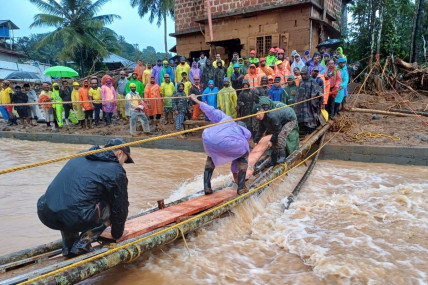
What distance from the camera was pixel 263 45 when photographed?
1314cm

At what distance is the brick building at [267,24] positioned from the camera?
1237 cm

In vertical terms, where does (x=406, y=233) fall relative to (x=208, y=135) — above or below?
below

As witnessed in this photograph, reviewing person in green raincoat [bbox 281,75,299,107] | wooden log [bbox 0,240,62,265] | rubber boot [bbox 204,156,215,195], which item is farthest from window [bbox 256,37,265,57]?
wooden log [bbox 0,240,62,265]

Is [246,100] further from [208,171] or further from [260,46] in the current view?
[260,46]

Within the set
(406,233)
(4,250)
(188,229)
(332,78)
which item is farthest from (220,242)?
(332,78)

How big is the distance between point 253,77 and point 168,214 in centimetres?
614

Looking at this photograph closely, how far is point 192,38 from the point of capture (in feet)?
53.3

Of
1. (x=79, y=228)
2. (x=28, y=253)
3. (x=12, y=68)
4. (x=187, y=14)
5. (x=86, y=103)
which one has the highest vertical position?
(x=187, y=14)

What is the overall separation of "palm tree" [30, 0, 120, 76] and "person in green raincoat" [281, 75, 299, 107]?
17.5 metres

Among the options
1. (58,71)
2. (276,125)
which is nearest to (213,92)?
(276,125)

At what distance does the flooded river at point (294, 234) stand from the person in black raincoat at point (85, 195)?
2.52ft

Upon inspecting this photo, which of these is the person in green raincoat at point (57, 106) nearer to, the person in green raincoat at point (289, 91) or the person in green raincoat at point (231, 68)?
the person in green raincoat at point (231, 68)

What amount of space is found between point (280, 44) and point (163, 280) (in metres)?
11.6

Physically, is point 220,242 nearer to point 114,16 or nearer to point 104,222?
point 104,222
